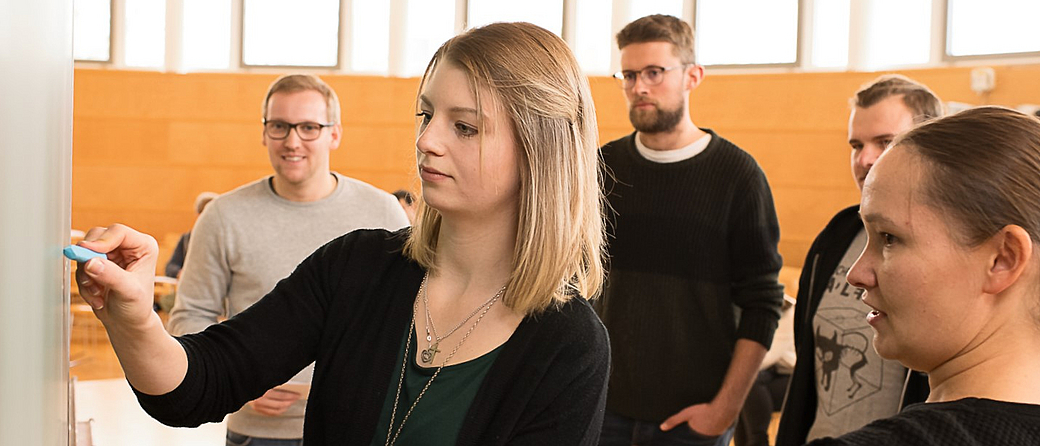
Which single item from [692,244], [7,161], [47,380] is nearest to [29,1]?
[7,161]

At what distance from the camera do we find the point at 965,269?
1009mm

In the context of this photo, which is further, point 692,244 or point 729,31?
point 729,31

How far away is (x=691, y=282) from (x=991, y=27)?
6853 millimetres

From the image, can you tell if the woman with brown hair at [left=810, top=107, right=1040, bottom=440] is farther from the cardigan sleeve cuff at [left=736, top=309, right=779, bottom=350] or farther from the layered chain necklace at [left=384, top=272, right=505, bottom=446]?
the cardigan sleeve cuff at [left=736, top=309, right=779, bottom=350]

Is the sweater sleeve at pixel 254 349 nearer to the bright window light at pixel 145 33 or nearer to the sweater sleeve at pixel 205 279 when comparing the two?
the sweater sleeve at pixel 205 279

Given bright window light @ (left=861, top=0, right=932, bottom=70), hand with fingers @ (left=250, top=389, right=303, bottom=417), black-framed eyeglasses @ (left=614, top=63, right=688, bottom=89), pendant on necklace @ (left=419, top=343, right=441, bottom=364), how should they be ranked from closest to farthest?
pendant on necklace @ (left=419, top=343, right=441, bottom=364) < hand with fingers @ (left=250, top=389, right=303, bottom=417) < black-framed eyeglasses @ (left=614, top=63, right=688, bottom=89) < bright window light @ (left=861, top=0, right=932, bottom=70)

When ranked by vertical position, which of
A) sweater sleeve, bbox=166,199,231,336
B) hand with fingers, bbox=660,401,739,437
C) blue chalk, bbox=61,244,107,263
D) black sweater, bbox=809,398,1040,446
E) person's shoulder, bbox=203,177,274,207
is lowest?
hand with fingers, bbox=660,401,739,437

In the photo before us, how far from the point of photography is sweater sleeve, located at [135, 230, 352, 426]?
3.91 feet

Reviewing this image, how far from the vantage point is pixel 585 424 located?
1.25 metres

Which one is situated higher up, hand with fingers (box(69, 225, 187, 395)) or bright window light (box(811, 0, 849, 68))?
bright window light (box(811, 0, 849, 68))

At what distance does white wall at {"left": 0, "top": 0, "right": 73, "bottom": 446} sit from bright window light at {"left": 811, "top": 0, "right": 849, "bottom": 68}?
29.0 feet

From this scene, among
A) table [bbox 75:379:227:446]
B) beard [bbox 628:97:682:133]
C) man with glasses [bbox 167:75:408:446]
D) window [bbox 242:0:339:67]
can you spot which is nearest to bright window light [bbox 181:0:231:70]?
window [bbox 242:0:339:67]

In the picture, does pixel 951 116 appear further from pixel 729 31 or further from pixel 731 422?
pixel 729 31

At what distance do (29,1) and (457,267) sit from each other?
2.73ft
